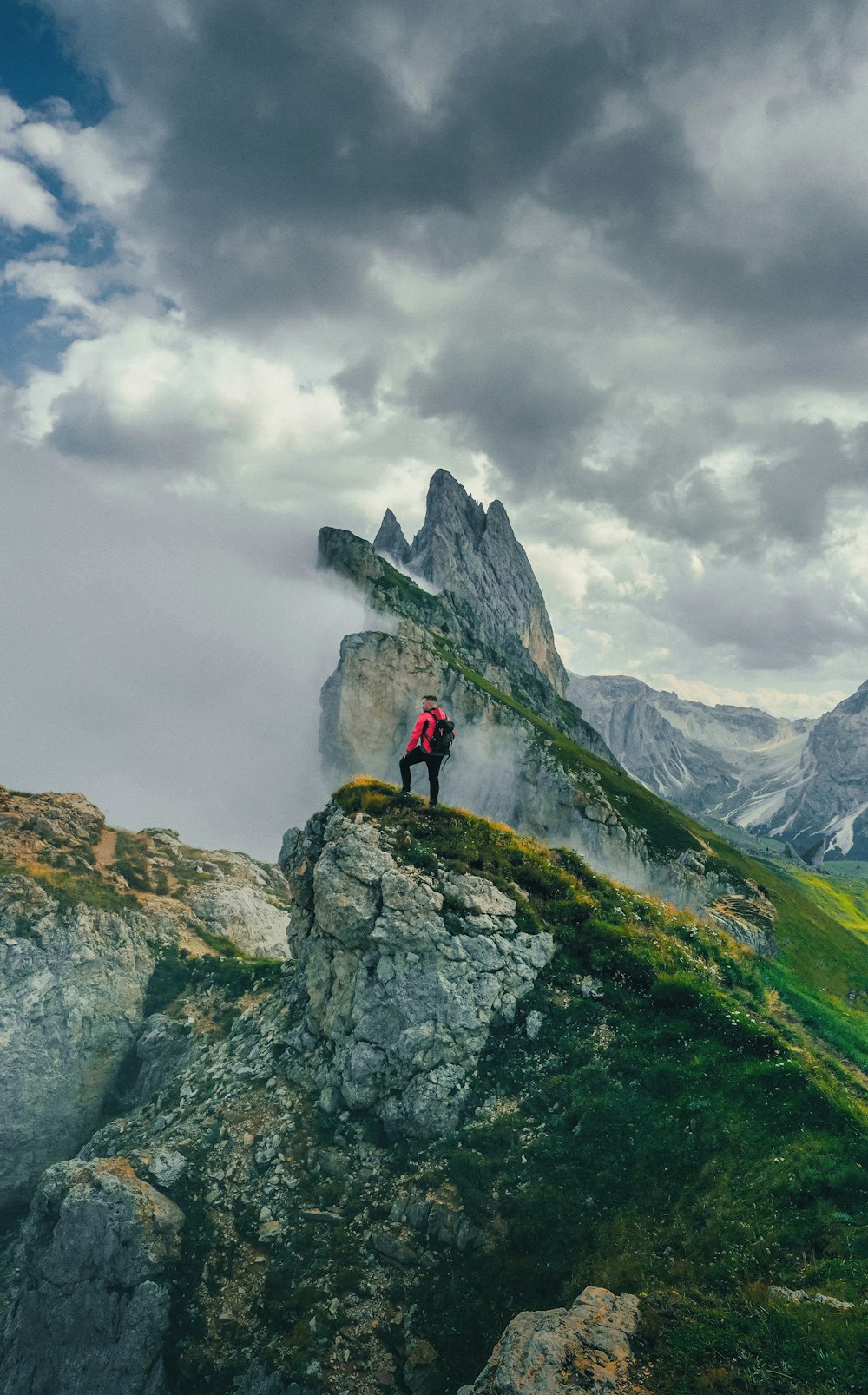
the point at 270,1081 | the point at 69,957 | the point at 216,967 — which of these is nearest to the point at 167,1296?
the point at 270,1081

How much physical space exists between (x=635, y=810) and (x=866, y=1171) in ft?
321

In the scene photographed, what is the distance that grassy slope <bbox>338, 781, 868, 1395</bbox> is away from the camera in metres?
9.95

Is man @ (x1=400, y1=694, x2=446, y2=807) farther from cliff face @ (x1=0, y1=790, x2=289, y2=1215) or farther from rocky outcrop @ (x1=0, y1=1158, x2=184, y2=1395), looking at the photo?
cliff face @ (x1=0, y1=790, x2=289, y2=1215)

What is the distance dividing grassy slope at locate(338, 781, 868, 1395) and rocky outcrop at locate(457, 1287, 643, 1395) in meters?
0.50

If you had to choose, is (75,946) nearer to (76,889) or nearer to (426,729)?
(76,889)

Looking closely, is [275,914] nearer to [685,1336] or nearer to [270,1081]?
[270,1081]

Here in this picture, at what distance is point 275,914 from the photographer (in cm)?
5925

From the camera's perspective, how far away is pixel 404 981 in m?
20.8

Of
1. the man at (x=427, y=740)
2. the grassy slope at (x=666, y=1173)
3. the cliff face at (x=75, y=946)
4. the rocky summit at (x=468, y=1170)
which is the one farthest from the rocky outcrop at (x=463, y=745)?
the grassy slope at (x=666, y=1173)

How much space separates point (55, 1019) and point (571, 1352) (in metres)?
42.6

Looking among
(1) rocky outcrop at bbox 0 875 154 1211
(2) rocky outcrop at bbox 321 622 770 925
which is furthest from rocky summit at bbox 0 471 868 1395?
(2) rocky outcrop at bbox 321 622 770 925

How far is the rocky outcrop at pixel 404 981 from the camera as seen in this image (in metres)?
19.7

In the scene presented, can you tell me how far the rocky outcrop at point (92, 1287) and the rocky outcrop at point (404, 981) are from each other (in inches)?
249

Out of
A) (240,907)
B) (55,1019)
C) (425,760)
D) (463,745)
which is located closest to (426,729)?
(425,760)
